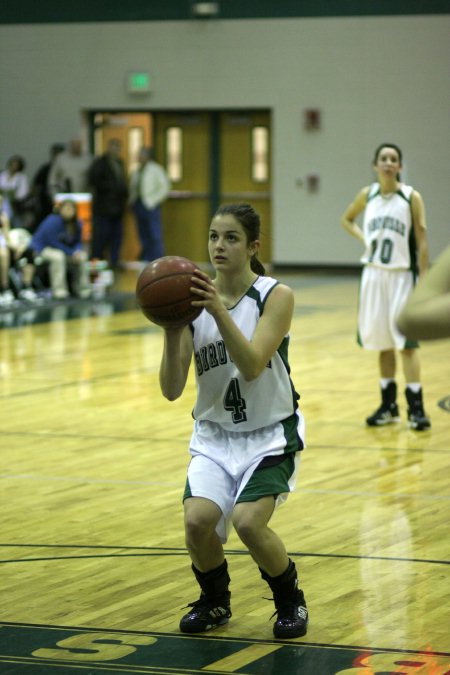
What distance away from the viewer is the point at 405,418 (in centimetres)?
791

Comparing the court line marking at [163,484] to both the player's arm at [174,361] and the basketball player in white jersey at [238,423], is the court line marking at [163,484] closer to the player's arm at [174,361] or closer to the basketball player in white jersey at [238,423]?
the basketball player in white jersey at [238,423]

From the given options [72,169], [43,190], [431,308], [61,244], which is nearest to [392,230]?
[431,308]

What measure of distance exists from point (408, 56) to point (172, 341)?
14916mm

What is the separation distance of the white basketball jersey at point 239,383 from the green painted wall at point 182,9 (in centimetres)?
1470

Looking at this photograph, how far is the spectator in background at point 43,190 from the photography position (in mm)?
18484

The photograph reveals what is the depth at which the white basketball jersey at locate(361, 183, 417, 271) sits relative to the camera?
7477 mm

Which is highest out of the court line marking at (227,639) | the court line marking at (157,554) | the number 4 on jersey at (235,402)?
the number 4 on jersey at (235,402)

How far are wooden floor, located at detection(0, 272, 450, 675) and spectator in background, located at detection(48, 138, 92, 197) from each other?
29.9 feet

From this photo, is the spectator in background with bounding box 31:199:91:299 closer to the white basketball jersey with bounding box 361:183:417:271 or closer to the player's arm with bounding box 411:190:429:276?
the white basketball jersey with bounding box 361:183:417:271

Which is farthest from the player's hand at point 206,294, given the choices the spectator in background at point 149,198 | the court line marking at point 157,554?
the spectator in background at point 149,198

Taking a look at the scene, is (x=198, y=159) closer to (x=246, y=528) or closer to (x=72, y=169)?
(x=72, y=169)

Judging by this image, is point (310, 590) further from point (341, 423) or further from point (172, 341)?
point (341, 423)

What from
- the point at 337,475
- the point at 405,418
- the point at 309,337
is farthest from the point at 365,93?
the point at 337,475

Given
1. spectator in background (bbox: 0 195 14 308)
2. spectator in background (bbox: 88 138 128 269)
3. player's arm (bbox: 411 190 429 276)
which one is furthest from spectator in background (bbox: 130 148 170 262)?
player's arm (bbox: 411 190 429 276)
